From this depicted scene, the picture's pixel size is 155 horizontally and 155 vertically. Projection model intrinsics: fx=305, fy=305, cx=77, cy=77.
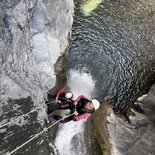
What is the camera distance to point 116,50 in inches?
796

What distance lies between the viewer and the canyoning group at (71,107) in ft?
37.4

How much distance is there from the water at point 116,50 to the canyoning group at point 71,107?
471cm

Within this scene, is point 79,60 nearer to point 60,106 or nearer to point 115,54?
point 115,54

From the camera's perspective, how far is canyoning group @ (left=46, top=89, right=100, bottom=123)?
1140cm

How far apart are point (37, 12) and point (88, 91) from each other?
5162 millimetres

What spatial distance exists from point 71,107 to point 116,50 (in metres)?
9.34

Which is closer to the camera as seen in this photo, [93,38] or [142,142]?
[142,142]

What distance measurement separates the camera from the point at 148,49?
21719mm

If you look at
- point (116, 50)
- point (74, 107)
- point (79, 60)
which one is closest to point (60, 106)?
point (74, 107)

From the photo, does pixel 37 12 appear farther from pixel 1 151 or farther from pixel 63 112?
pixel 1 151

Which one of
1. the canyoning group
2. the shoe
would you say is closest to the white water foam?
the shoe

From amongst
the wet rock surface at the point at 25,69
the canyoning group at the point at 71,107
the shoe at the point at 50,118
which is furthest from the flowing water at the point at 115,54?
the wet rock surface at the point at 25,69

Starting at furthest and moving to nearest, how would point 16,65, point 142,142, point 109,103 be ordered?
point 109,103 < point 142,142 < point 16,65

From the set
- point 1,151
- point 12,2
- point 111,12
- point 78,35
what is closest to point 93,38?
point 78,35
